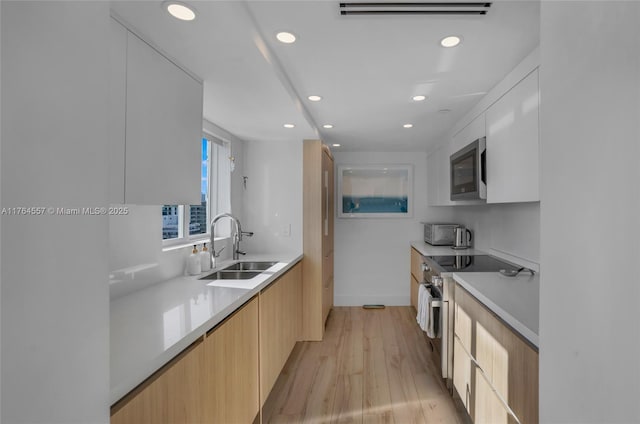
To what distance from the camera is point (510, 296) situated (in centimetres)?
168

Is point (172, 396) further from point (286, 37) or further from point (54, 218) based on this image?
point (286, 37)

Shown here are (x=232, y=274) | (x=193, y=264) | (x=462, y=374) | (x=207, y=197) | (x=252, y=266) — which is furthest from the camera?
(x=207, y=197)

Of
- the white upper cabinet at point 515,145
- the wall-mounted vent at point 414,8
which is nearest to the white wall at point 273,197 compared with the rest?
the white upper cabinet at point 515,145

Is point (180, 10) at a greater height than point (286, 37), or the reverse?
point (286, 37)

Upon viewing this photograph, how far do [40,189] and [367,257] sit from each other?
4.59m

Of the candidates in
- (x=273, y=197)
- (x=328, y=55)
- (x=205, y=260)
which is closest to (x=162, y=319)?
(x=205, y=260)

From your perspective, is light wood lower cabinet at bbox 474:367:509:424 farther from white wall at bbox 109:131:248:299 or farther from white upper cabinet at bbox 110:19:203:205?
white wall at bbox 109:131:248:299

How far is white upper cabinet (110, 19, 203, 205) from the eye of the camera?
1201 mm

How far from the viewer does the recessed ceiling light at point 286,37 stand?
1541 mm

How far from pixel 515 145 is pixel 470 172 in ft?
2.24

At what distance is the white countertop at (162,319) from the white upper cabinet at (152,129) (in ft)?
1.59

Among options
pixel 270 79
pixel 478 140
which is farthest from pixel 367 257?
pixel 270 79

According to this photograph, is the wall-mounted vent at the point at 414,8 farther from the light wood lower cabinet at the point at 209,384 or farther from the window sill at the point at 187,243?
the window sill at the point at 187,243

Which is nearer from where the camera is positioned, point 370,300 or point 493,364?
point 493,364
